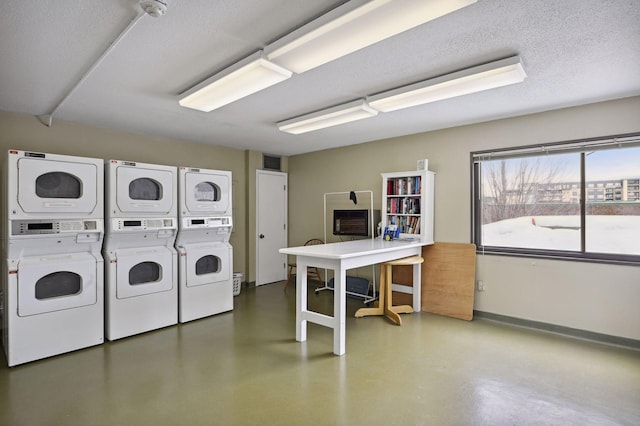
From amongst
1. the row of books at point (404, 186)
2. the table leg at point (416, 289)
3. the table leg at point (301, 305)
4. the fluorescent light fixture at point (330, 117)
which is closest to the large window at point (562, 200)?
the row of books at point (404, 186)

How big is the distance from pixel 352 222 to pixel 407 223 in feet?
3.04

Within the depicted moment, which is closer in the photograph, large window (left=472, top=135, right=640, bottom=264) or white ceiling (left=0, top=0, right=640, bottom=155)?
white ceiling (left=0, top=0, right=640, bottom=155)

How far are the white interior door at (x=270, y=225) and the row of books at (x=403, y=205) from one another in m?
2.48

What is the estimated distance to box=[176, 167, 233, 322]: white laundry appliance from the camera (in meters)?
4.11

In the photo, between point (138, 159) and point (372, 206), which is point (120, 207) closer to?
point (138, 159)

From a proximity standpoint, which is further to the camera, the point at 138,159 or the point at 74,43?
the point at 138,159

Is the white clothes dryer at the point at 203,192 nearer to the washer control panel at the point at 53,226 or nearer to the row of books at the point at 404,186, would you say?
the washer control panel at the point at 53,226

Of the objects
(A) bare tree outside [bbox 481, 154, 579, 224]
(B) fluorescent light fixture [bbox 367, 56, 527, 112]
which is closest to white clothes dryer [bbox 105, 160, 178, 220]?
(B) fluorescent light fixture [bbox 367, 56, 527, 112]

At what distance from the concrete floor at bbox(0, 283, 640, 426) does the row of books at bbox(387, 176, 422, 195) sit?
1.83 m

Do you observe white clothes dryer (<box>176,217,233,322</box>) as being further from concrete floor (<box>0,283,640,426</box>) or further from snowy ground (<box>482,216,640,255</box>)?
snowy ground (<box>482,216,640,255</box>)

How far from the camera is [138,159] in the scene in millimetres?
4742

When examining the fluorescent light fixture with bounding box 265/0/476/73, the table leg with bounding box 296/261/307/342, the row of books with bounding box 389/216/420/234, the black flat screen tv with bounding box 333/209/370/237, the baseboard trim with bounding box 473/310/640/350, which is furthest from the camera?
the black flat screen tv with bounding box 333/209/370/237

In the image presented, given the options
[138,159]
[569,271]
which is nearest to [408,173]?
[569,271]

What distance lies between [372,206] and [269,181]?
2.16 meters
